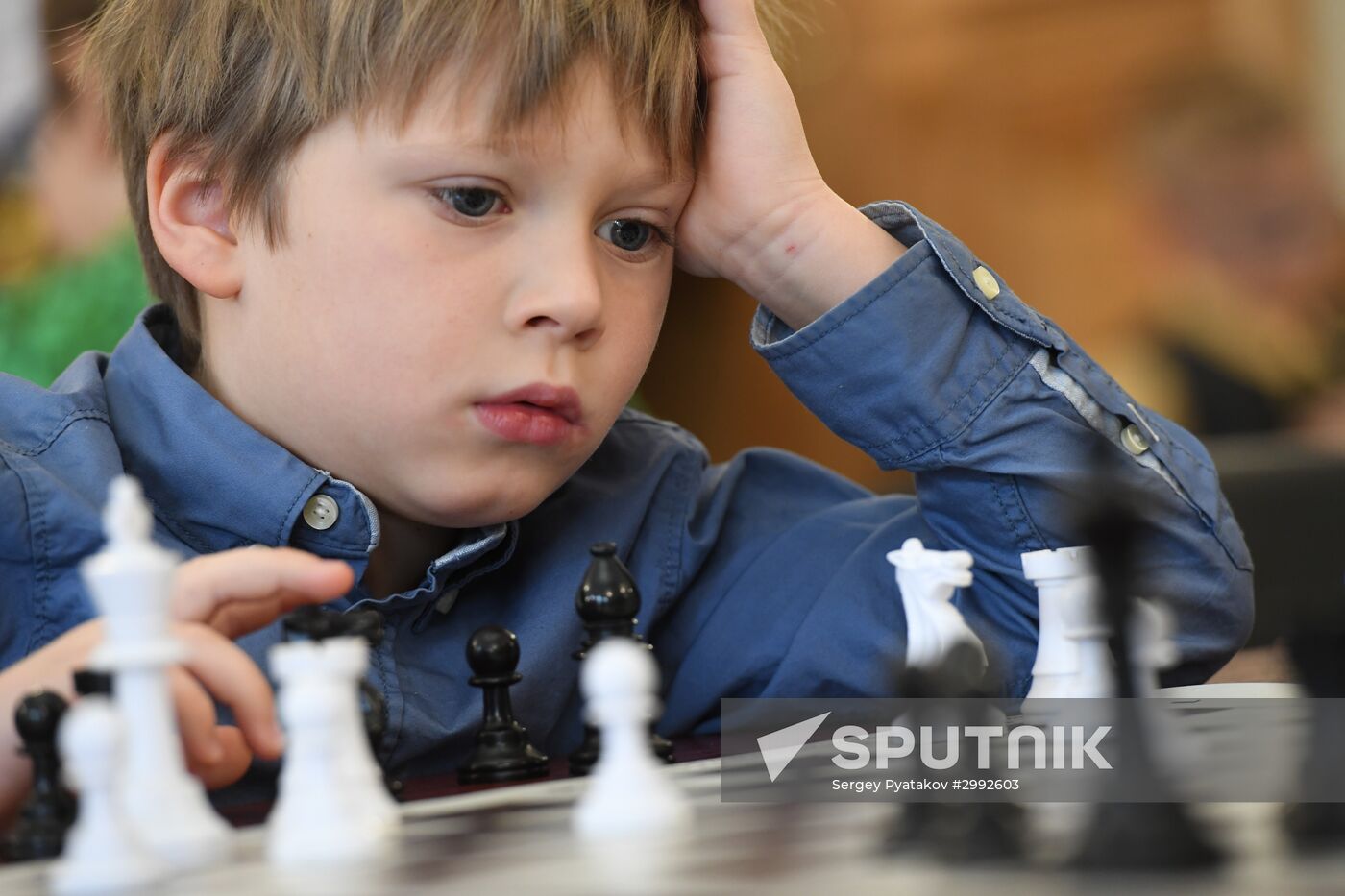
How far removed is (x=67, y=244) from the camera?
2.85 metres

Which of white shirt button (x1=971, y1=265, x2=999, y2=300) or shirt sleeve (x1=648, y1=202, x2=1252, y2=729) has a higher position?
white shirt button (x1=971, y1=265, x2=999, y2=300)

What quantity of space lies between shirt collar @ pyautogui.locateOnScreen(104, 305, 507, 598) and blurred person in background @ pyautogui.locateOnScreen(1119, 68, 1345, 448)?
105 inches

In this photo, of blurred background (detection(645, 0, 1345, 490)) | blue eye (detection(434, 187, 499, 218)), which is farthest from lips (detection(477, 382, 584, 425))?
blurred background (detection(645, 0, 1345, 490))

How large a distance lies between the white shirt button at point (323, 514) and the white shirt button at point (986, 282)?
55 centimetres

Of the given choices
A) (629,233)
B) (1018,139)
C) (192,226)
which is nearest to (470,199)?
(629,233)

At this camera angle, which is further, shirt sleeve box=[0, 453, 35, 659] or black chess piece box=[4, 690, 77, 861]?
shirt sleeve box=[0, 453, 35, 659]

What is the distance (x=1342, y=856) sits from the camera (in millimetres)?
497

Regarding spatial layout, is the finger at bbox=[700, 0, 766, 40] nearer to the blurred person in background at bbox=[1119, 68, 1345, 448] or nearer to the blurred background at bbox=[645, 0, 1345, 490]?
the blurred person in background at bbox=[1119, 68, 1345, 448]

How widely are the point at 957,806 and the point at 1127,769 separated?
0.07m

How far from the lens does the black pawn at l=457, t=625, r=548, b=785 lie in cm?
89

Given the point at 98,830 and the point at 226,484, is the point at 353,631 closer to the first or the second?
the point at 98,830

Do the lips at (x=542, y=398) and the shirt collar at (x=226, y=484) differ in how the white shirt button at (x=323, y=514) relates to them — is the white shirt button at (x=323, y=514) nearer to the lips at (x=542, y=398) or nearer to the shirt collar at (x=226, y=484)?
the shirt collar at (x=226, y=484)

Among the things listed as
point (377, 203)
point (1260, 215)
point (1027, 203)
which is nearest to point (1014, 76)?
point (1027, 203)

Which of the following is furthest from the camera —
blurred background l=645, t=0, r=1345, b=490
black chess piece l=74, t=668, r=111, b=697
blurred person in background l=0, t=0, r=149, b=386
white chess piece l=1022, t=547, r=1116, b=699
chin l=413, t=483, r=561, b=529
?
blurred background l=645, t=0, r=1345, b=490
